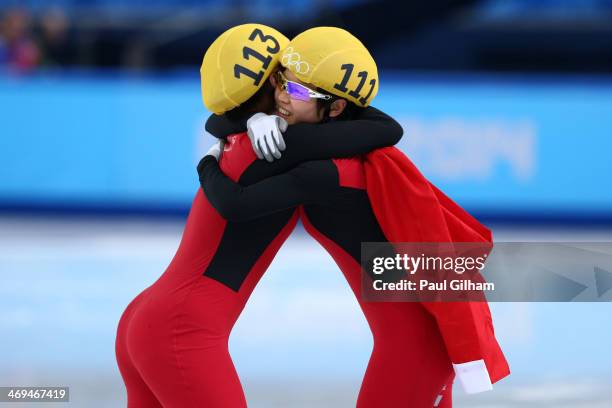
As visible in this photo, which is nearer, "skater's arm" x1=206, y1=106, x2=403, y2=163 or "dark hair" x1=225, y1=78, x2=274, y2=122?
"skater's arm" x1=206, y1=106, x2=403, y2=163

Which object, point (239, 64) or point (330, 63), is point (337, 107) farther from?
point (239, 64)

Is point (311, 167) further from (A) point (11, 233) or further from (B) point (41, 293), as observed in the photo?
(A) point (11, 233)

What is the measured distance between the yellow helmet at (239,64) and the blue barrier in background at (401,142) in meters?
6.47

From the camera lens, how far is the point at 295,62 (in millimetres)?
2730

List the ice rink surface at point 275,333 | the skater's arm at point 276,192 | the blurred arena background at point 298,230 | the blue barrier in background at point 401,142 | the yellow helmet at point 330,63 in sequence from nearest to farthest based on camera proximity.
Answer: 1. the skater's arm at point 276,192
2. the yellow helmet at point 330,63
3. the ice rink surface at point 275,333
4. the blurred arena background at point 298,230
5. the blue barrier in background at point 401,142

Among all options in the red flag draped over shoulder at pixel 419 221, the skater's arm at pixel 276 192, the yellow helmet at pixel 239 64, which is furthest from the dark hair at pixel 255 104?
the red flag draped over shoulder at pixel 419 221

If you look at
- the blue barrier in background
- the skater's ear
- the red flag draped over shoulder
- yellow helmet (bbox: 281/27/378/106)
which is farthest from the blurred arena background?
yellow helmet (bbox: 281/27/378/106)

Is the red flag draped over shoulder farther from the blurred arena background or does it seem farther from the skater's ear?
the blurred arena background

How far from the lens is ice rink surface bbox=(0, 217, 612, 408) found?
4289 mm

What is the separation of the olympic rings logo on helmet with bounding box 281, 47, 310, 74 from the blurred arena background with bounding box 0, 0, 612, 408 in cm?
183

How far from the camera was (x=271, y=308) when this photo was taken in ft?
20.0

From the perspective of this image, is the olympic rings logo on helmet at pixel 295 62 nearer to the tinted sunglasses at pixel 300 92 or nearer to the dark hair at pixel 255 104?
the tinted sunglasses at pixel 300 92

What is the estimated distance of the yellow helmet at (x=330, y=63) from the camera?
8.93ft

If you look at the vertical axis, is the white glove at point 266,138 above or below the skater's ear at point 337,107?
below
